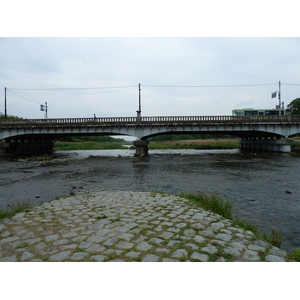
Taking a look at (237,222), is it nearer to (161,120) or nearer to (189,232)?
(189,232)

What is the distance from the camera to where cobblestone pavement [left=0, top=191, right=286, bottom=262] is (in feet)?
13.4

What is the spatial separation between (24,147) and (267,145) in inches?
2166

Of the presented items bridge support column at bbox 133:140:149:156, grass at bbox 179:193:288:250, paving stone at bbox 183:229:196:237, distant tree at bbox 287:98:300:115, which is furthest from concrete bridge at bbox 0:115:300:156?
distant tree at bbox 287:98:300:115

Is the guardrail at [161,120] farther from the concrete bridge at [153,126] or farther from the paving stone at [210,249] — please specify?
the paving stone at [210,249]

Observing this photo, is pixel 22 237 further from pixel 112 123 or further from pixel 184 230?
pixel 112 123

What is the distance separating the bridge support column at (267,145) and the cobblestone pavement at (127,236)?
40.8m

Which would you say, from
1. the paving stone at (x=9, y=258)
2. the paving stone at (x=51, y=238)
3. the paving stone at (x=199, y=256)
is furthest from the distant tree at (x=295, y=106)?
the paving stone at (x=9, y=258)

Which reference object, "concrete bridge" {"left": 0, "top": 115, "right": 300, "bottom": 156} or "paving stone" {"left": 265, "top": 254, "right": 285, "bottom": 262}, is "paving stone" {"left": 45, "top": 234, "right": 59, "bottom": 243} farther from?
"concrete bridge" {"left": 0, "top": 115, "right": 300, "bottom": 156}

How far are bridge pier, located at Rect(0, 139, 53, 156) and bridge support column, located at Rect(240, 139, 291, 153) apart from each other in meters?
52.9

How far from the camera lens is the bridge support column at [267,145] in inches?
1586
